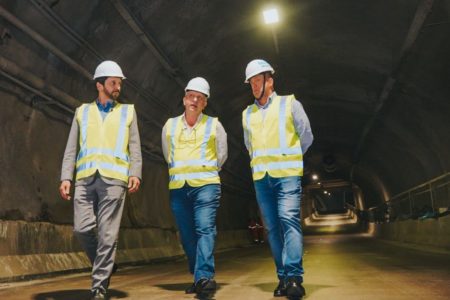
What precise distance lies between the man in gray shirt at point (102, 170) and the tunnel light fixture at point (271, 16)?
6.89 m

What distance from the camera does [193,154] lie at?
194 inches

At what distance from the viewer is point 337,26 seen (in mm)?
11531

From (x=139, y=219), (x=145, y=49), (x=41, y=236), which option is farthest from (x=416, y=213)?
(x=41, y=236)

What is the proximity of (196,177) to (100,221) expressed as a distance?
998 mm

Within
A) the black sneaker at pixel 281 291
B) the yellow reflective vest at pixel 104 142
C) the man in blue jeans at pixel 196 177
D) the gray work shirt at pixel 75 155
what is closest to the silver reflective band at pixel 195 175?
the man in blue jeans at pixel 196 177

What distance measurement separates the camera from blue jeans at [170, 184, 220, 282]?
4.67 metres

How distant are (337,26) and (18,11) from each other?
7.33m

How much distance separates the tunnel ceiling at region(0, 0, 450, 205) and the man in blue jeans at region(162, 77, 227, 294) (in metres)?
3.12

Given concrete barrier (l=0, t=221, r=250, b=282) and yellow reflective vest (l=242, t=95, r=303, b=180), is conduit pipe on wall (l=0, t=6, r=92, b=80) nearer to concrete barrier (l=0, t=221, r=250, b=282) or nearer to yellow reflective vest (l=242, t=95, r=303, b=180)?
concrete barrier (l=0, t=221, r=250, b=282)

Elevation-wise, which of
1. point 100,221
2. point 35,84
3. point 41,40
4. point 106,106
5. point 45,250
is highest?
point 41,40

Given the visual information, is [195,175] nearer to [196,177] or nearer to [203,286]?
[196,177]

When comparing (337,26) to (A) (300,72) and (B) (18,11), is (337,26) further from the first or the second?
(B) (18,11)

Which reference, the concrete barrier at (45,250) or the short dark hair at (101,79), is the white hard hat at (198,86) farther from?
the concrete barrier at (45,250)

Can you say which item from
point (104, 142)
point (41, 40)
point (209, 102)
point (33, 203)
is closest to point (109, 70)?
point (104, 142)
